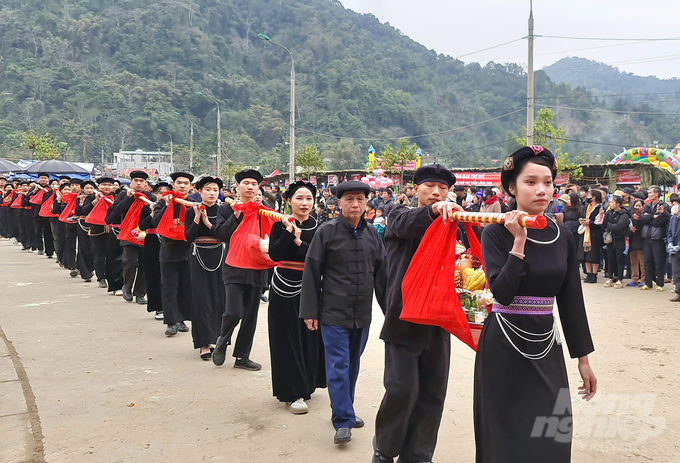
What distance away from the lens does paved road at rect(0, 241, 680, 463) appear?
428cm

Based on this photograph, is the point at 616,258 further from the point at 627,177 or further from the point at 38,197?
the point at 38,197

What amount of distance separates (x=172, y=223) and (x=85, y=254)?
5869mm

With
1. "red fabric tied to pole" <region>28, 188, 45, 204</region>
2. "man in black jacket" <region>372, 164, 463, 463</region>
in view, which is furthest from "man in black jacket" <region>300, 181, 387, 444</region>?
"red fabric tied to pole" <region>28, 188, 45, 204</region>

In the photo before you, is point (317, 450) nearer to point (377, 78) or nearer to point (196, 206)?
point (196, 206)

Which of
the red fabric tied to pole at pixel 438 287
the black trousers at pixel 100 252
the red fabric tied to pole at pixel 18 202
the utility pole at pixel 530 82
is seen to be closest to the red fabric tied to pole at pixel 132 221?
the black trousers at pixel 100 252

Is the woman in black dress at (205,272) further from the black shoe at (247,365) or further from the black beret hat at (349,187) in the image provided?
the black beret hat at (349,187)

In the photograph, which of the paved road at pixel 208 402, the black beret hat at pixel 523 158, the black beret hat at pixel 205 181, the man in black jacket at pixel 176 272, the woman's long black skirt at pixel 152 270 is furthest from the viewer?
the woman's long black skirt at pixel 152 270

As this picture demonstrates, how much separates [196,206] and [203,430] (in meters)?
2.64

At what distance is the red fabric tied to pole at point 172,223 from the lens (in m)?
7.23

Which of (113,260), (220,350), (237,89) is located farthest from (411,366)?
(237,89)

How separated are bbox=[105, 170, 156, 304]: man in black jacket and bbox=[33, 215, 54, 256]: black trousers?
695cm

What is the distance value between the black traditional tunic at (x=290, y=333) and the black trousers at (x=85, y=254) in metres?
8.17

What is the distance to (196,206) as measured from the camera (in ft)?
21.8

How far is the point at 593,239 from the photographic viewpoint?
39.7 ft
